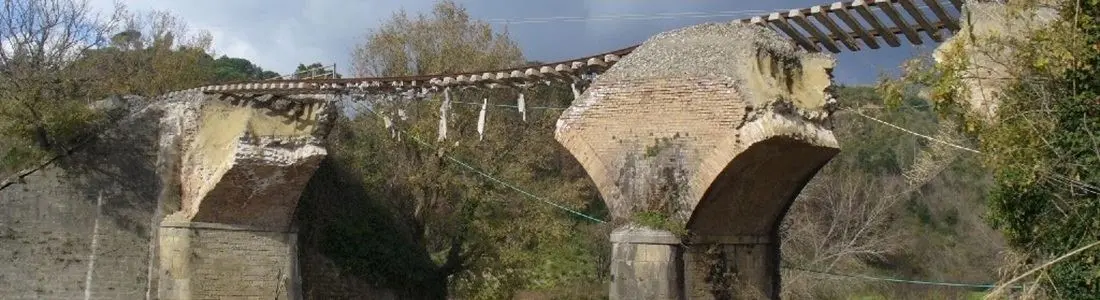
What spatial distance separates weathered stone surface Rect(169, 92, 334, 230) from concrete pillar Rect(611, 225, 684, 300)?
5.09 m

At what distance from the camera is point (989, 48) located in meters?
9.92

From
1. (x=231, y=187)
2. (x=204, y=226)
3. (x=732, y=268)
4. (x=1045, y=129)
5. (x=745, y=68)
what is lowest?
(x=732, y=268)

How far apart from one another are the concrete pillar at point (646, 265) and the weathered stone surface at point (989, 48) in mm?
3405

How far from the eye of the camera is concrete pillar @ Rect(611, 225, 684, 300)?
1226 cm

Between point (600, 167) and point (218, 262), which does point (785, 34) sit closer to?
point (600, 167)

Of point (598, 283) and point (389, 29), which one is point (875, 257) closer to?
point (598, 283)

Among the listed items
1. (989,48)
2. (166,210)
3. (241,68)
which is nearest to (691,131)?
(989,48)

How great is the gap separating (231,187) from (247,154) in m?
0.57

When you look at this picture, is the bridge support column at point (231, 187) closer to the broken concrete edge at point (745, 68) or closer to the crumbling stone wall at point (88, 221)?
the crumbling stone wall at point (88, 221)

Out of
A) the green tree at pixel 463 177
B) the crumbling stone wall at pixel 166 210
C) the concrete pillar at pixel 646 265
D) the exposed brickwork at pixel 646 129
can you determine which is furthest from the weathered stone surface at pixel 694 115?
the green tree at pixel 463 177

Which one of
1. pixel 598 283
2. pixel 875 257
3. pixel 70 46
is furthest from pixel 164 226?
pixel 875 257

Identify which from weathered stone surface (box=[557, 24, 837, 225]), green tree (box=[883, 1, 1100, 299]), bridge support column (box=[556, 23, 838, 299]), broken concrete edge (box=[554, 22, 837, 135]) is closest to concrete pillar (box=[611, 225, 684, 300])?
bridge support column (box=[556, 23, 838, 299])

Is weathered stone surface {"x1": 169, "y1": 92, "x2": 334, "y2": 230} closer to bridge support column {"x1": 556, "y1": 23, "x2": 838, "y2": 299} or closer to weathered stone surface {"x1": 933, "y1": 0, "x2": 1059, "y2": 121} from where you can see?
bridge support column {"x1": 556, "y1": 23, "x2": 838, "y2": 299}

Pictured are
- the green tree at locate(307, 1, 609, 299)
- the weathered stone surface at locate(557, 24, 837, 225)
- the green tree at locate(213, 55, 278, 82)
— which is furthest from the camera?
the green tree at locate(213, 55, 278, 82)
